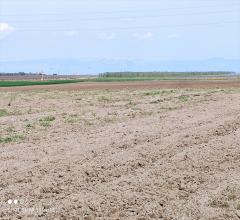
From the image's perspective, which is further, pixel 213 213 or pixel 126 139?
pixel 126 139

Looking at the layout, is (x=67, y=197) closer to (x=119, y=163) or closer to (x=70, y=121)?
(x=119, y=163)

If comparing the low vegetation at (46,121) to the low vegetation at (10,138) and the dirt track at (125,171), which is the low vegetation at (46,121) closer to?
the dirt track at (125,171)

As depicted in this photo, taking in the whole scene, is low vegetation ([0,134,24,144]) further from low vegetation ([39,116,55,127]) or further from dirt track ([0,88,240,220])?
low vegetation ([39,116,55,127])

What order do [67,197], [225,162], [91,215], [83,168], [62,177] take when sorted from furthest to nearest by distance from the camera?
1. [225,162]
2. [83,168]
3. [62,177]
4. [67,197]
5. [91,215]

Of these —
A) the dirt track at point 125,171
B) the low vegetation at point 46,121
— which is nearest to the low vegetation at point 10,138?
the dirt track at point 125,171

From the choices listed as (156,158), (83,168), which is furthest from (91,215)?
(156,158)

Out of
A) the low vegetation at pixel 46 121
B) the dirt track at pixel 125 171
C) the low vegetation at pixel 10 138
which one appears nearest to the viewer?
the dirt track at pixel 125 171

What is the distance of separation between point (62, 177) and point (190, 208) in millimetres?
2436

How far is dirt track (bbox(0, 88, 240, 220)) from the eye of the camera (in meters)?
7.79

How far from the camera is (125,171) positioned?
9.76 m

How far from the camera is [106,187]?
8.70 meters

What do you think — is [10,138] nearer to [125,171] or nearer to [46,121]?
[46,121]

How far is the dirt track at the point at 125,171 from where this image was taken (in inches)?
307

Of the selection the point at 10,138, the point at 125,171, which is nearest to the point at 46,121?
the point at 10,138
